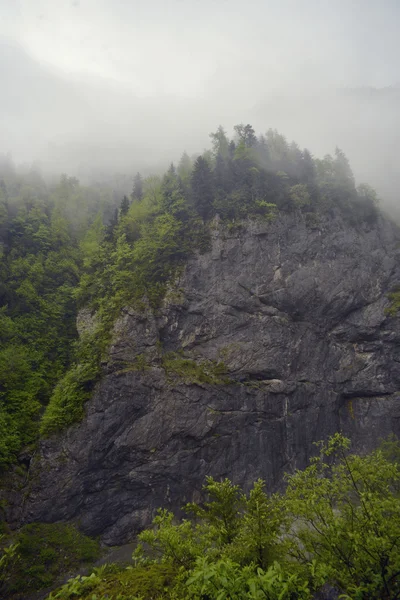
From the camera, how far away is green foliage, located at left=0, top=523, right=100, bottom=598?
20047mm

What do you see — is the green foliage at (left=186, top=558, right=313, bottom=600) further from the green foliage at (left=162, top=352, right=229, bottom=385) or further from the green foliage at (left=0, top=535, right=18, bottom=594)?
the green foliage at (left=162, top=352, right=229, bottom=385)

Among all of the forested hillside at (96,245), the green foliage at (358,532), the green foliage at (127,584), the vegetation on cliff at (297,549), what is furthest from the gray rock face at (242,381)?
the green foliage at (127,584)

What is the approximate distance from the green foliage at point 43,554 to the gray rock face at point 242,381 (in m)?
→ 0.90

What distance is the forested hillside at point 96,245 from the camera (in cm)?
2877

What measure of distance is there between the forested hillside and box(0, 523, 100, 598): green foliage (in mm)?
5202

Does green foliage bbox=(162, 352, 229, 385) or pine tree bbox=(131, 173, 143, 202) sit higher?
pine tree bbox=(131, 173, 143, 202)

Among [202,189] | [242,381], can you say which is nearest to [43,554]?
[242,381]

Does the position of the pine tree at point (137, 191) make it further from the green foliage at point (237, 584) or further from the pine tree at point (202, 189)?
the green foliage at point (237, 584)

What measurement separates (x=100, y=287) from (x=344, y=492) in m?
31.7

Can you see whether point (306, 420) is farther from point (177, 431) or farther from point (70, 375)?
point (70, 375)

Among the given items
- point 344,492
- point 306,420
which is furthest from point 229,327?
point 344,492

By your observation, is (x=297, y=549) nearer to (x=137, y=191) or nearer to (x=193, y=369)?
(x=193, y=369)

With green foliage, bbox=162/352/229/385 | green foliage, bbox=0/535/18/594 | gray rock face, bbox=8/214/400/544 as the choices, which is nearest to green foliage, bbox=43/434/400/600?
green foliage, bbox=0/535/18/594

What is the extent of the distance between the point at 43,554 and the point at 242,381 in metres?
19.9
